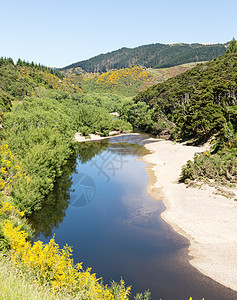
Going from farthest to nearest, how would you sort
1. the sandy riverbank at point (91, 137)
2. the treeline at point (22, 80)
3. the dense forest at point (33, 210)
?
the treeline at point (22, 80) → the sandy riverbank at point (91, 137) → the dense forest at point (33, 210)

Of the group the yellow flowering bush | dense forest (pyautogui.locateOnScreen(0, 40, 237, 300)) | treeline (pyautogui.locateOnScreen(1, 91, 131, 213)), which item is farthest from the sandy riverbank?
the yellow flowering bush

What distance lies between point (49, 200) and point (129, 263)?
555 inches

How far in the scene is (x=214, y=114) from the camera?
46.7 metres

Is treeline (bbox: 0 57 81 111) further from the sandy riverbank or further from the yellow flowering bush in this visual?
the yellow flowering bush

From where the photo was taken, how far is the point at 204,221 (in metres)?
22.0

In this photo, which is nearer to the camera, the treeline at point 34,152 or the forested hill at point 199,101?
the treeline at point 34,152

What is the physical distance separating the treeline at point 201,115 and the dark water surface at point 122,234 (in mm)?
9069

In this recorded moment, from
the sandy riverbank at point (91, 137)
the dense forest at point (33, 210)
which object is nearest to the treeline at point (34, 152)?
the dense forest at point (33, 210)

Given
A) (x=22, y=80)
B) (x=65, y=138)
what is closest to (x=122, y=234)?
(x=65, y=138)

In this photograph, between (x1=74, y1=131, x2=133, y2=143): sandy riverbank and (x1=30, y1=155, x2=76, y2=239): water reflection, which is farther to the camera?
(x1=74, y1=131, x2=133, y2=143): sandy riverbank

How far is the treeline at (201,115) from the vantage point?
3081cm

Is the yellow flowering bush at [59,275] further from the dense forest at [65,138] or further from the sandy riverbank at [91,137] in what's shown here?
the sandy riverbank at [91,137]

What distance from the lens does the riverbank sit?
16578mm

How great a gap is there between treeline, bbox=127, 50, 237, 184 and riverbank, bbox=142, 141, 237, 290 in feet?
11.2
